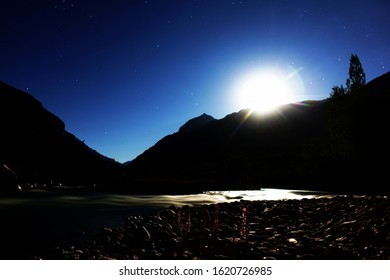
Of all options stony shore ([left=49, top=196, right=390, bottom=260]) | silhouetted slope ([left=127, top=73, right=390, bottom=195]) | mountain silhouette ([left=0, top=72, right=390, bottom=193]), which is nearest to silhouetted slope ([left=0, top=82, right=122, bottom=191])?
mountain silhouette ([left=0, top=72, right=390, bottom=193])

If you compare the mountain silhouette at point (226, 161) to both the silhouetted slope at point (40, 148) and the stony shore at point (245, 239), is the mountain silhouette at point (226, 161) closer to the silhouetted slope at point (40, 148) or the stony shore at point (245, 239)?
the silhouetted slope at point (40, 148)

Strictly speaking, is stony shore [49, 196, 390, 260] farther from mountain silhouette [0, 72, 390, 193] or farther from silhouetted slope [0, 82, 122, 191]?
silhouetted slope [0, 82, 122, 191]

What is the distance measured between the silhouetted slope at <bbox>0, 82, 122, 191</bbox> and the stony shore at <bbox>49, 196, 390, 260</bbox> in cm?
2655

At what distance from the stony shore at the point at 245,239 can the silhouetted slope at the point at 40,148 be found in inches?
1045

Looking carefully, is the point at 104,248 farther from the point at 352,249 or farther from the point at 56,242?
the point at 352,249

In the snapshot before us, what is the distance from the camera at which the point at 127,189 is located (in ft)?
75.2

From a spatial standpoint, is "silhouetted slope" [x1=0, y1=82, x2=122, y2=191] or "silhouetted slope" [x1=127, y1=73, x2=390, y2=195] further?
"silhouetted slope" [x1=0, y1=82, x2=122, y2=191]

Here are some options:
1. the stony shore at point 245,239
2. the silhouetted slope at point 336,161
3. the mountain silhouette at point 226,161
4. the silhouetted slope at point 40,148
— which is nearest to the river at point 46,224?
the stony shore at point 245,239

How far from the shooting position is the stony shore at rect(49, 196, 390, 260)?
5.52m

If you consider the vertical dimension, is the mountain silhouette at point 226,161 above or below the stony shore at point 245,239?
above

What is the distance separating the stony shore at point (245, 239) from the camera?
5523 mm
